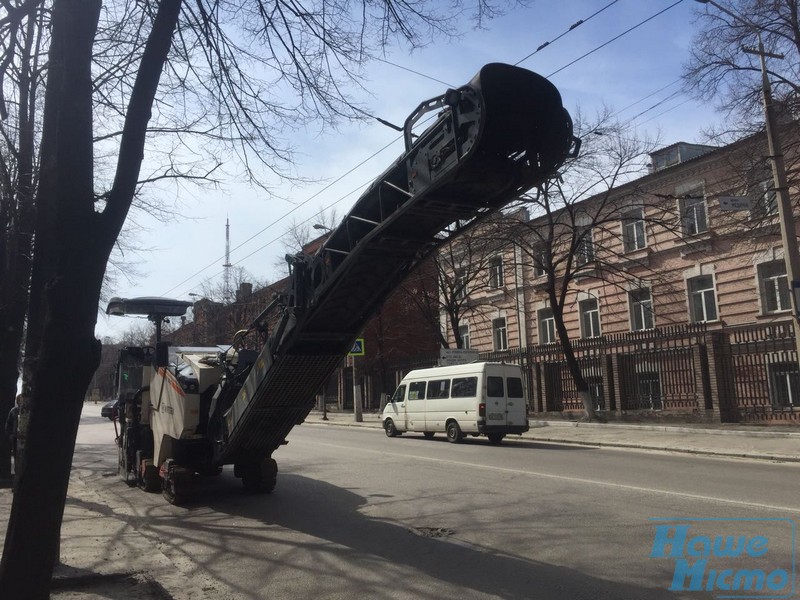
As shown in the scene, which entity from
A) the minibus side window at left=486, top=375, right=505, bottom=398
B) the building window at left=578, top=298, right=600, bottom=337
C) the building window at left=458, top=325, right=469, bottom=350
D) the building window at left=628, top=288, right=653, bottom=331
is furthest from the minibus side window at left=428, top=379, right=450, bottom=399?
the building window at left=458, top=325, right=469, bottom=350

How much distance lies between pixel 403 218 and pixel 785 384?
18.6 meters

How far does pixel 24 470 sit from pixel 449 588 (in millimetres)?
3567

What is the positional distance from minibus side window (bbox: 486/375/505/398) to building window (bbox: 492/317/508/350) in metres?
16.8

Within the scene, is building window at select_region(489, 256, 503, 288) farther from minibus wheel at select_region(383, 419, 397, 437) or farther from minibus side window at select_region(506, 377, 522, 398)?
minibus side window at select_region(506, 377, 522, 398)

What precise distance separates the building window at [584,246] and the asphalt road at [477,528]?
36.9 ft

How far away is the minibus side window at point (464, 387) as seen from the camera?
19959mm

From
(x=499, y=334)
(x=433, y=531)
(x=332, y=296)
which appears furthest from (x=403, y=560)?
(x=499, y=334)

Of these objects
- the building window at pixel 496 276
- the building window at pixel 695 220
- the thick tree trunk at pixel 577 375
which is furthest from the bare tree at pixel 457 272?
the building window at pixel 695 220

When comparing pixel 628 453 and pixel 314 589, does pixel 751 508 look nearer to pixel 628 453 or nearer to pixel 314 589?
pixel 314 589

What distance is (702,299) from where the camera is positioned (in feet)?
88.8

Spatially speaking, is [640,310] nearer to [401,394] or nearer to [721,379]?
[721,379]

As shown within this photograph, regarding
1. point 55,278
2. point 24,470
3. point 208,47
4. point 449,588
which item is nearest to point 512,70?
point 208,47

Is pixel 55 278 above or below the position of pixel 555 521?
above

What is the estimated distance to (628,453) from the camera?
16.3m
